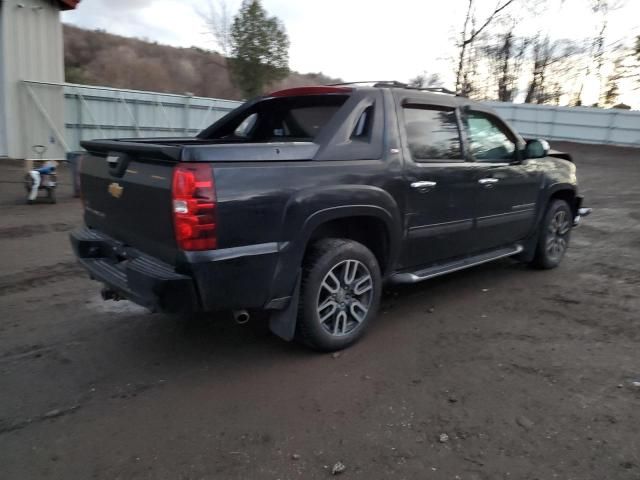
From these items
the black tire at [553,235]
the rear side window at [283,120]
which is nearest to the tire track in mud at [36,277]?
the rear side window at [283,120]

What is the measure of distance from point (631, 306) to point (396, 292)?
218cm

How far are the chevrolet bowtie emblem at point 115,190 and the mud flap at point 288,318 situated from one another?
133cm

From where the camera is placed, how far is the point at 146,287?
3.07m

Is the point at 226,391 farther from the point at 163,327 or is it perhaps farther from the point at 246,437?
the point at 163,327

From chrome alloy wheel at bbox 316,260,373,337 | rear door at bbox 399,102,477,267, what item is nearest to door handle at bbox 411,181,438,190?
rear door at bbox 399,102,477,267

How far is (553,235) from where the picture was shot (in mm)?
6016

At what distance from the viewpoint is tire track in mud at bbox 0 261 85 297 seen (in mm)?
5032

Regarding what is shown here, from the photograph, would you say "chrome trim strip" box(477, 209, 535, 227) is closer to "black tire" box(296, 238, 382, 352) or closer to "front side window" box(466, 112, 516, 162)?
"front side window" box(466, 112, 516, 162)

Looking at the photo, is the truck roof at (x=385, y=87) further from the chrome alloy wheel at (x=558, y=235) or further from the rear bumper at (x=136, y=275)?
the chrome alloy wheel at (x=558, y=235)

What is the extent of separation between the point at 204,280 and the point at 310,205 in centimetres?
85

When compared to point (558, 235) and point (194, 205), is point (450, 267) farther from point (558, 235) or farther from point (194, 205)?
point (194, 205)

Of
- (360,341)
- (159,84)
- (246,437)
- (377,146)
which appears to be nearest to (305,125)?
(377,146)

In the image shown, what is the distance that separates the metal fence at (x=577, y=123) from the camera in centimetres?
2314

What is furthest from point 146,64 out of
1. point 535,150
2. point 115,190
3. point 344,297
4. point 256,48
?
point 344,297
